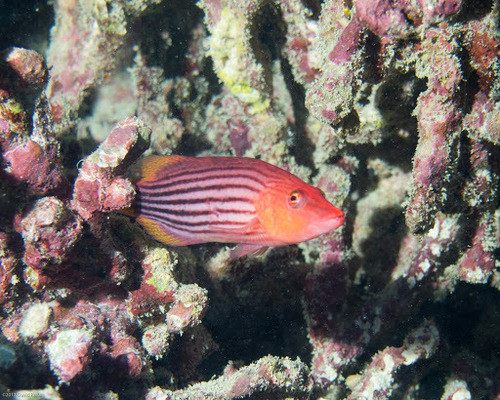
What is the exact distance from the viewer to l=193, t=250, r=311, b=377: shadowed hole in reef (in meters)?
4.00

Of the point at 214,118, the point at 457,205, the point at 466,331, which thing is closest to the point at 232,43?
the point at 214,118

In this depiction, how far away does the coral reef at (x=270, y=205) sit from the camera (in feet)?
8.33

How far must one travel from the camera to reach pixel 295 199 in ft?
9.19

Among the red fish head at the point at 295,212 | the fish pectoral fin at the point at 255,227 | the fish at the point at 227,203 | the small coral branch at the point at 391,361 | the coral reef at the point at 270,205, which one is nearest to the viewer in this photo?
the coral reef at the point at 270,205

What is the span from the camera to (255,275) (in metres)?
3.99

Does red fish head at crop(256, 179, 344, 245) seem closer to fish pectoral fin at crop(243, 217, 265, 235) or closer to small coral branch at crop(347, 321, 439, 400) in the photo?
fish pectoral fin at crop(243, 217, 265, 235)

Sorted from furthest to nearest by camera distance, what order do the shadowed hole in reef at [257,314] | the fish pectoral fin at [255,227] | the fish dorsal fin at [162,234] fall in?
the shadowed hole in reef at [257,314] → the fish dorsal fin at [162,234] → the fish pectoral fin at [255,227]

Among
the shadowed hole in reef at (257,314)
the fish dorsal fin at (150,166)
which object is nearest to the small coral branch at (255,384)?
the shadowed hole in reef at (257,314)

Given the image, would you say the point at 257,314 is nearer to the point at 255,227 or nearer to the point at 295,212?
the point at 255,227

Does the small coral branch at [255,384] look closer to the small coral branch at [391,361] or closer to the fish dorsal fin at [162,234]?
the small coral branch at [391,361]

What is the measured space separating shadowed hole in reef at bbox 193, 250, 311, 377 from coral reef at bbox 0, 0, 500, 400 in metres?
0.02

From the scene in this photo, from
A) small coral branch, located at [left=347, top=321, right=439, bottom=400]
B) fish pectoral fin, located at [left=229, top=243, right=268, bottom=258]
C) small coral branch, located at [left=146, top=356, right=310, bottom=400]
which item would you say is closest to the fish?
fish pectoral fin, located at [left=229, top=243, right=268, bottom=258]

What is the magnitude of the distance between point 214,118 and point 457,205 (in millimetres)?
3003

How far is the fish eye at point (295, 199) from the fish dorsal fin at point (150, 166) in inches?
41.8
